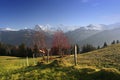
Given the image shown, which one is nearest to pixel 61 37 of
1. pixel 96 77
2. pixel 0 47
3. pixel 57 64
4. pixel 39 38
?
pixel 39 38

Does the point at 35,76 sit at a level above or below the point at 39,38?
below

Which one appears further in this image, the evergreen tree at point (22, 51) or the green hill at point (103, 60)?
the evergreen tree at point (22, 51)

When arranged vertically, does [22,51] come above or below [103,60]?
above

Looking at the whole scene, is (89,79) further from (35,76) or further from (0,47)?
(0,47)

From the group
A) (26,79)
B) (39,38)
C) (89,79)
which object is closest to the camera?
(89,79)

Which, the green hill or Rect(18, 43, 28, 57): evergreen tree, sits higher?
Rect(18, 43, 28, 57): evergreen tree

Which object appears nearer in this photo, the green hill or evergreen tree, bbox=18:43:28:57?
the green hill

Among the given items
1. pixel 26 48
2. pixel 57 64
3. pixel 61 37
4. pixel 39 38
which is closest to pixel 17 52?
pixel 26 48

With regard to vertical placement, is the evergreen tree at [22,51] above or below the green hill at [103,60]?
above

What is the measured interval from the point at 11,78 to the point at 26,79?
5.55ft

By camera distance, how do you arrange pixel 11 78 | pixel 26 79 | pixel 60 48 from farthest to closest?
pixel 60 48
pixel 11 78
pixel 26 79

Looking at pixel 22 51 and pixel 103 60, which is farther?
pixel 22 51

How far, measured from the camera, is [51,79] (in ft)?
46.1

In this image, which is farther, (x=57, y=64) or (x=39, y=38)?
(x=39, y=38)
